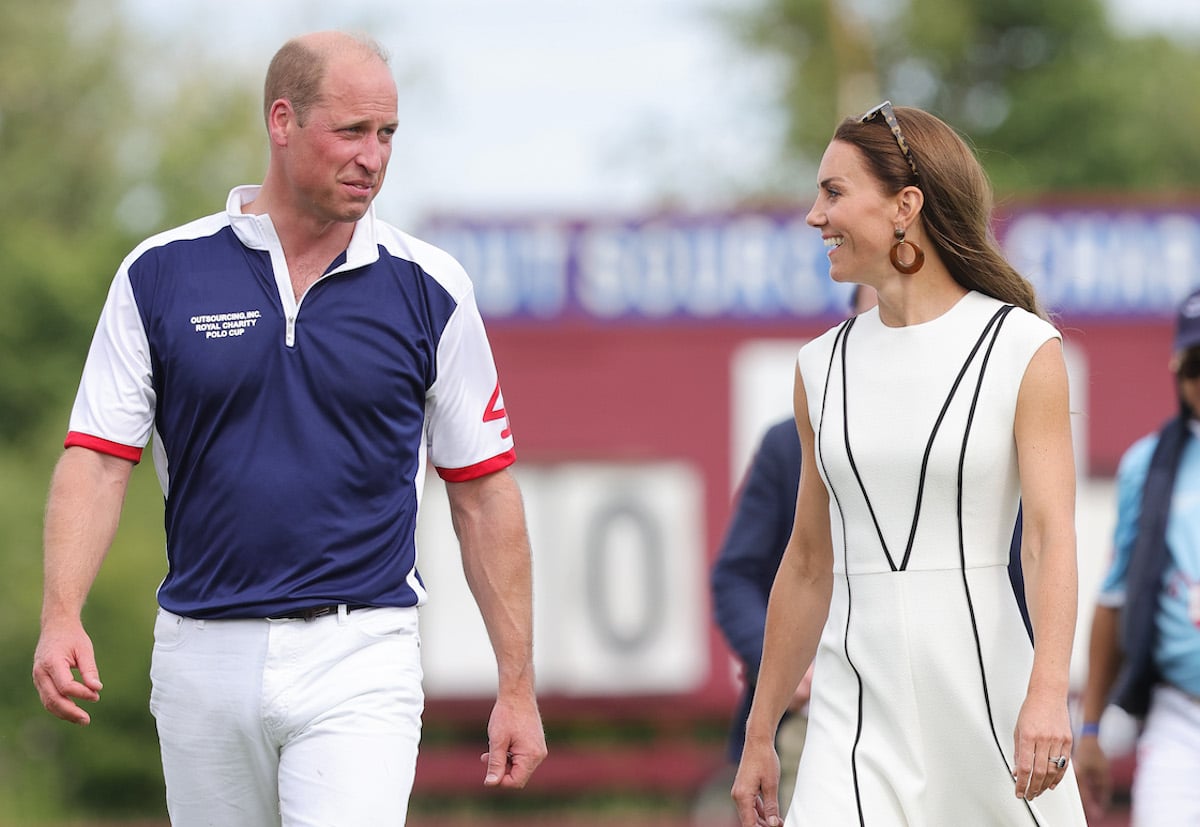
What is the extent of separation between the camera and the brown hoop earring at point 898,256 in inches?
169

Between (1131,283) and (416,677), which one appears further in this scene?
(1131,283)

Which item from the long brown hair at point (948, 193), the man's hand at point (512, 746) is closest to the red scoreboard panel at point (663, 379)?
the man's hand at point (512, 746)

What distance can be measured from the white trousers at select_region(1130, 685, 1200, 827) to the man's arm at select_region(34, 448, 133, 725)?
2.92 meters

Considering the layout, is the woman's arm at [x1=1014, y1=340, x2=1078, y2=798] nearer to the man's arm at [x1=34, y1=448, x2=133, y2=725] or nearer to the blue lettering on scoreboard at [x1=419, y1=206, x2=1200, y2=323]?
the man's arm at [x1=34, y1=448, x2=133, y2=725]

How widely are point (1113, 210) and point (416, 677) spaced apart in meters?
11.0

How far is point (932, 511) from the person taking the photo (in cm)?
418

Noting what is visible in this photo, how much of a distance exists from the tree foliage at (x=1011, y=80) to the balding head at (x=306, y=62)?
29406 millimetres

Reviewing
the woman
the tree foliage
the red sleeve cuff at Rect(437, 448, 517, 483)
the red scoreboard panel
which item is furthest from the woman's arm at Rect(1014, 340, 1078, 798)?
the tree foliage

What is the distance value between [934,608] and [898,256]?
738 millimetres

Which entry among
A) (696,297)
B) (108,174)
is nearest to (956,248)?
(696,297)

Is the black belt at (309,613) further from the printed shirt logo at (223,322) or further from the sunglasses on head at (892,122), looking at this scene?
the sunglasses on head at (892,122)

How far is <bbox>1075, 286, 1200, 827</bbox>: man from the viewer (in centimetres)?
566

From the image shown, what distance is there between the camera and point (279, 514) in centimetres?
442

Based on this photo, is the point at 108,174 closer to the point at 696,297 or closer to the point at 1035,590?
the point at 696,297
